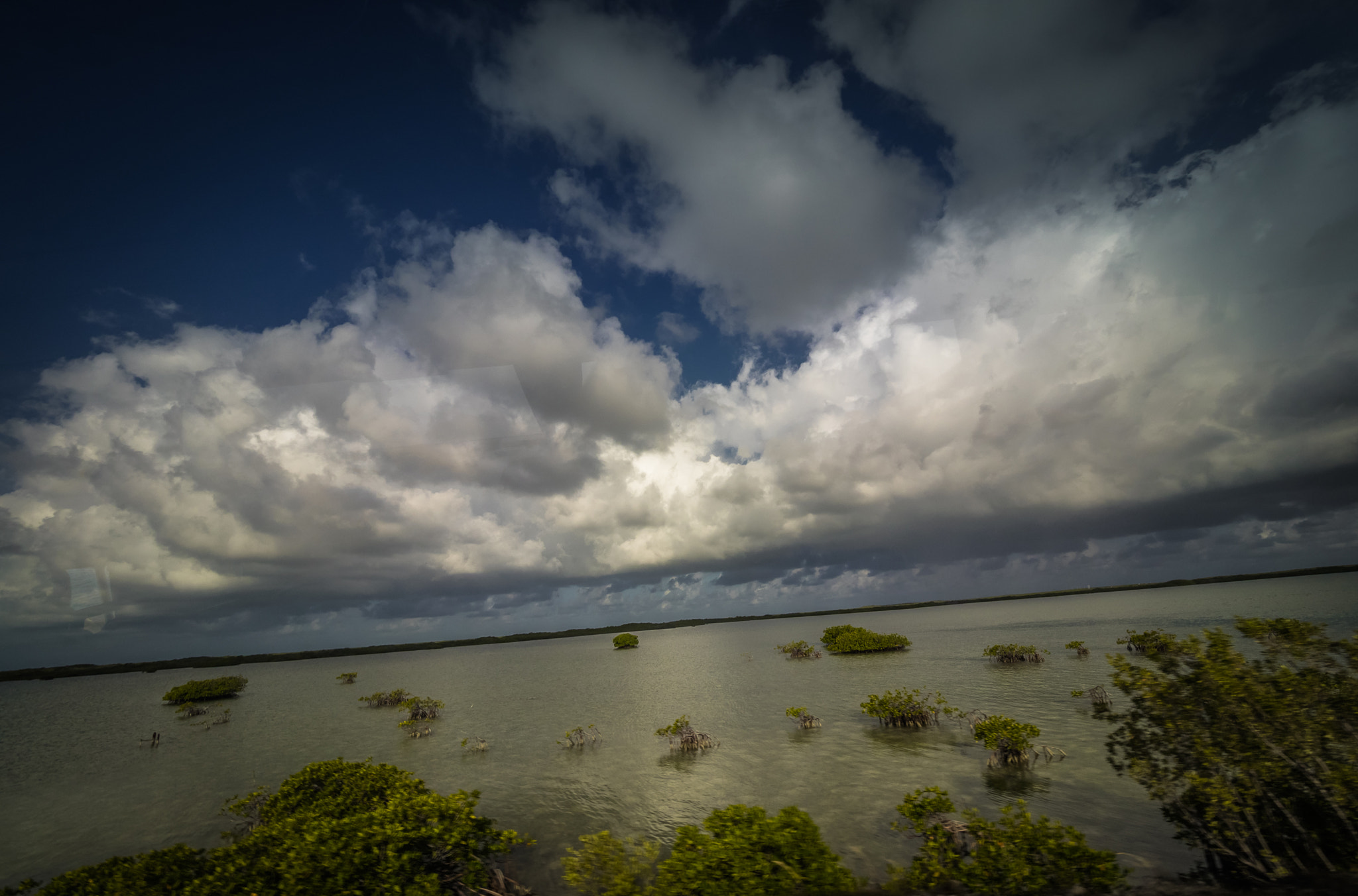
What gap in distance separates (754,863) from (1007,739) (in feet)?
45.5

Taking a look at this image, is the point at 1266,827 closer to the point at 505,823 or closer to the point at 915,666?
the point at 505,823

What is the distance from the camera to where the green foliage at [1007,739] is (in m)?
18.3

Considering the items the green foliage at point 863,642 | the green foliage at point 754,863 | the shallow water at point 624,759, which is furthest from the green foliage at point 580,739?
the green foliage at point 863,642

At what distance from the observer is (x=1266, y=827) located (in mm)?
9344

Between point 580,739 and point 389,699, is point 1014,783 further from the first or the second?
point 389,699

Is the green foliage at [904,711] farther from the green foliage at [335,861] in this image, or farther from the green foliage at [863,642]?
the green foliage at [863,642]

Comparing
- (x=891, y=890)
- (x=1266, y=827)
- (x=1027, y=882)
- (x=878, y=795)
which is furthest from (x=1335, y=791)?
(x=878, y=795)

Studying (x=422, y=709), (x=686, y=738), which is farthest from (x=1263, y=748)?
(x=422, y=709)

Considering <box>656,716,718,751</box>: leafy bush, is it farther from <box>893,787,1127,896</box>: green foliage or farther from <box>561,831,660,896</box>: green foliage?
<box>893,787,1127,896</box>: green foliage

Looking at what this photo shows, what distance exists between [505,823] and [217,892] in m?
8.77

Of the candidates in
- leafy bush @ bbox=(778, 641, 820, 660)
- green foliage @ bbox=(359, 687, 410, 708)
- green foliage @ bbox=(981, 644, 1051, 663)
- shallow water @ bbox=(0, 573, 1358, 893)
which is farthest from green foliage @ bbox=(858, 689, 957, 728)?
green foliage @ bbox=(359, 687, 410, 708)

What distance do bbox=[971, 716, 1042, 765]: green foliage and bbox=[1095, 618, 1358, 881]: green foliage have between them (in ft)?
27.9

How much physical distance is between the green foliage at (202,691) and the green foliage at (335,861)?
6811 centimetres

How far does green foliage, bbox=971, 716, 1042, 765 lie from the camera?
722 inches
